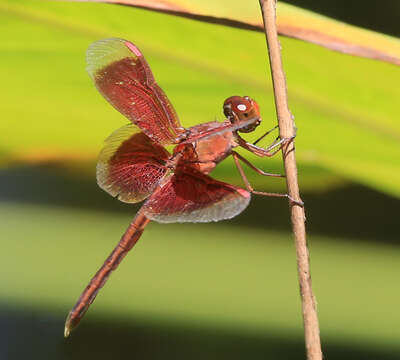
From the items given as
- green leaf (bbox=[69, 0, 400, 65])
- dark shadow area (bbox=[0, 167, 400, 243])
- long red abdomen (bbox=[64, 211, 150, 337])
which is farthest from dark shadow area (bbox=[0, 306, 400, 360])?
green leaf (bbox=[69, 0, 400, 65])

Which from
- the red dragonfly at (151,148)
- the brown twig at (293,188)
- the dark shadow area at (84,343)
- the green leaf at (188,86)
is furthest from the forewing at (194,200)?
the dark shadow area at (84,343)

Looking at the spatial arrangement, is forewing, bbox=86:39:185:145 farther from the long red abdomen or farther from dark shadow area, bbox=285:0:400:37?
dark shadow area, bbox=285:0:400:37

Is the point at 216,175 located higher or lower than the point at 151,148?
higher

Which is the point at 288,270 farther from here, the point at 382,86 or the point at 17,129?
the point at 17,129

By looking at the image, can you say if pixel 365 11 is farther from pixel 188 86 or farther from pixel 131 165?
pixel 131 165

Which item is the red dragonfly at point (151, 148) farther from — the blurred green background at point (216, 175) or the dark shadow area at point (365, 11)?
the dark shadow area at point (365, 11)

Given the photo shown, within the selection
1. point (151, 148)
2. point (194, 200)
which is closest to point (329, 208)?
point (151, 148)

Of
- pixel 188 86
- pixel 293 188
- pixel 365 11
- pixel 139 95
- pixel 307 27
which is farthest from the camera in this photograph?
pixel 365 11
